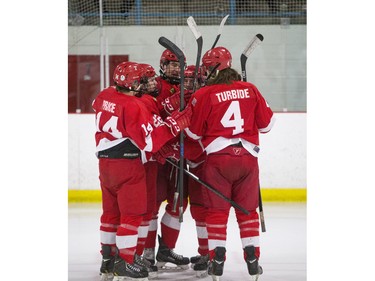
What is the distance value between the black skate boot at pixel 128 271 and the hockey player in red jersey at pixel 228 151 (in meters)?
0.34

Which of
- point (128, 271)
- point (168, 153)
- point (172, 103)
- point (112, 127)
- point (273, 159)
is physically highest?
point (172, 103)

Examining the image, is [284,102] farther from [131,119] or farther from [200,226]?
[131,119]

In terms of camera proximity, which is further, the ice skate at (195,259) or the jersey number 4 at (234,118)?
the ice skate at (195,259)

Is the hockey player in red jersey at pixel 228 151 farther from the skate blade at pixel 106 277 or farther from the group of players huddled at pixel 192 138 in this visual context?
the skate blade at pixel 106 277

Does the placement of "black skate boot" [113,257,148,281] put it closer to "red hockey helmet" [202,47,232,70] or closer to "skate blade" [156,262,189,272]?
"skate blade" [156,262,189,272]

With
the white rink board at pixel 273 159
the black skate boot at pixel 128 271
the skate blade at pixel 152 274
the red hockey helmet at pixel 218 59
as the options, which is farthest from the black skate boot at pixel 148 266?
the white rink board at pixel 273 159

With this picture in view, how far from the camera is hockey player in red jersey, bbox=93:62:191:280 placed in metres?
3.59

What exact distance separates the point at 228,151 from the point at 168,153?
0.41m

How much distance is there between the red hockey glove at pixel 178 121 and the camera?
3.63m

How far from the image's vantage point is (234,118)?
3664mm

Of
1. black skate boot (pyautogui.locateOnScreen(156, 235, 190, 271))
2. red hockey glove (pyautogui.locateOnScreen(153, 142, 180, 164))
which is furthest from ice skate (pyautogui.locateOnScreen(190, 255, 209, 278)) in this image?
red hockey glove (pyautogui.locateOnScreen(153, 142, 180, 164))

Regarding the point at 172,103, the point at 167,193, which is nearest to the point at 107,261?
the point at 167,193

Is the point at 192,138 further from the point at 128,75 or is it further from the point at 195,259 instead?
the point at 195,259
